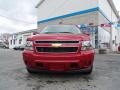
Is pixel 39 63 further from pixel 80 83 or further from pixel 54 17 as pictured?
pixel 54 17

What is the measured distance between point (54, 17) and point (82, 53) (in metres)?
34.6

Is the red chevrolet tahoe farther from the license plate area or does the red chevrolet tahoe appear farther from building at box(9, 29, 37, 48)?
building at box(9, 29, 37, 48)

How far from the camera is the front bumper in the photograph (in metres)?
5.28

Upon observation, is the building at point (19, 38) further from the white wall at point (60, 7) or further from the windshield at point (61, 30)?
the windshield at point (61, 30)

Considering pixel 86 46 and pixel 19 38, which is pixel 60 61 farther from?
pixel 19 38

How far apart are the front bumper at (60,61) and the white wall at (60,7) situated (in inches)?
1040

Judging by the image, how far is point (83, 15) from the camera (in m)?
32.6

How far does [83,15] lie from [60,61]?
2792 cm

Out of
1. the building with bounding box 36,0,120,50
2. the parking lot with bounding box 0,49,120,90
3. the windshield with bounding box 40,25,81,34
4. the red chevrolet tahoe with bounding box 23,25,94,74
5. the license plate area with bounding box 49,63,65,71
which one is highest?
the building with bounding box 36,0,120,50

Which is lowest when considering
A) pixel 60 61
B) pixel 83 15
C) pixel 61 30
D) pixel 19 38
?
pixel 60 61

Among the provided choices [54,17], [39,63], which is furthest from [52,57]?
[54,17]

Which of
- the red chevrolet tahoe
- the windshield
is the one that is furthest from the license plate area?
the windshield

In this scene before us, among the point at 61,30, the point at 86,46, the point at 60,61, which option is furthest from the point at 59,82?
the point at 61,30

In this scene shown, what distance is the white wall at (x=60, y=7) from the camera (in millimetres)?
32725
